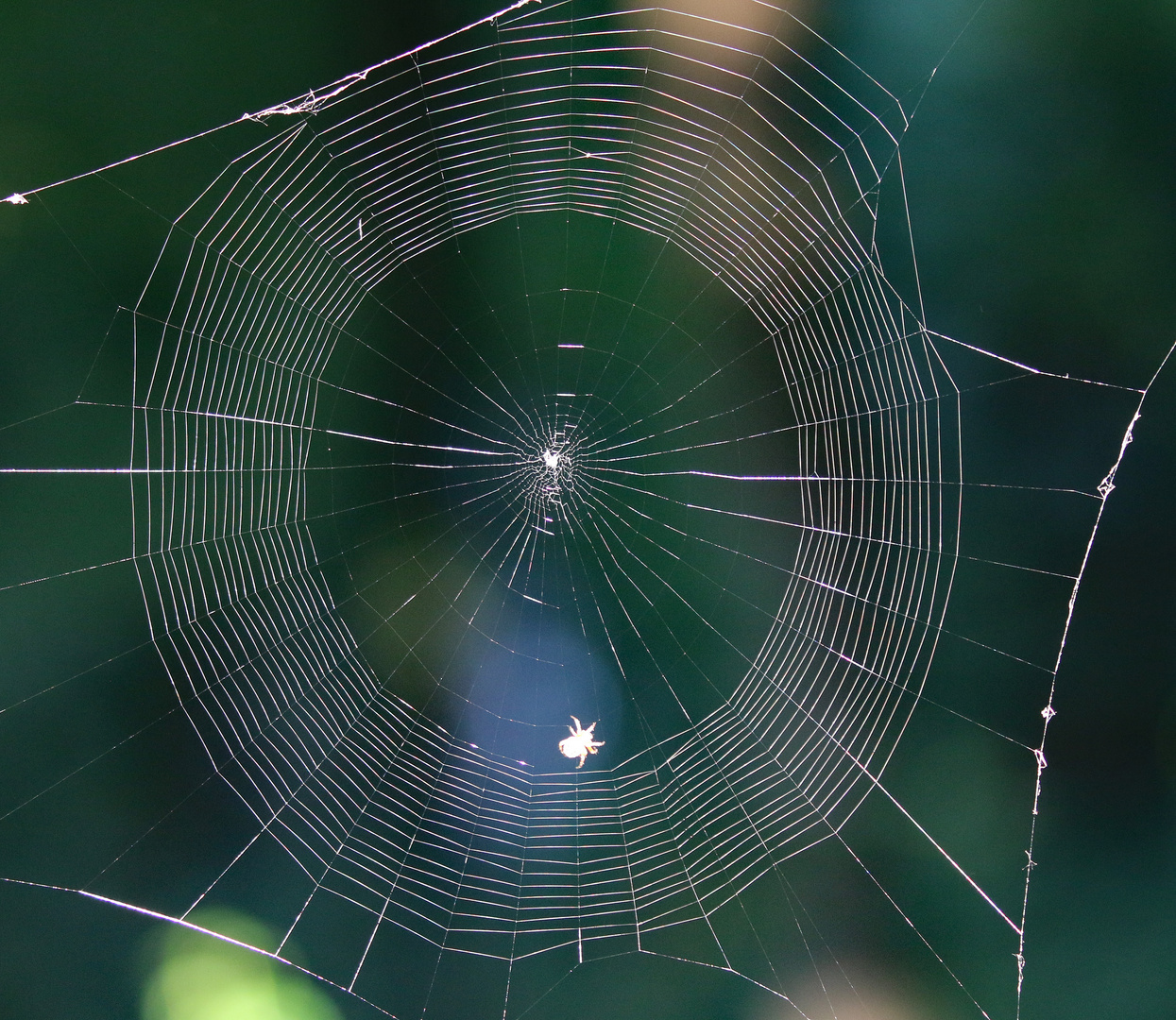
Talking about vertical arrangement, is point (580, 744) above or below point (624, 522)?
below

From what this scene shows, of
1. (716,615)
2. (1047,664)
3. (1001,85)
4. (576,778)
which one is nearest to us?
(1001,85)

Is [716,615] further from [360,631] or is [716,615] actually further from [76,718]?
[76,718]

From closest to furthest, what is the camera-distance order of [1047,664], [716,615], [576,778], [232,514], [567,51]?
[567,51], [1047,664], [232,514], [716,615], [576,778]

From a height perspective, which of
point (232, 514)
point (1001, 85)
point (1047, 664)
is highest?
point (1001, 85)

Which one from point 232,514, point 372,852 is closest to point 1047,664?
point 372,852

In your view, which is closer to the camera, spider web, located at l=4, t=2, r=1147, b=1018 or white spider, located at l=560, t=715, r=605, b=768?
spider web, located at l=4, t=2, r=1147, b=1018

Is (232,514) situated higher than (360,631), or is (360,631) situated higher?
(232,514)

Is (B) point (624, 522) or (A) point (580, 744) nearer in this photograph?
(A) point (580, 744)

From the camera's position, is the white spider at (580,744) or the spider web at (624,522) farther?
the white spider at (580,744)
